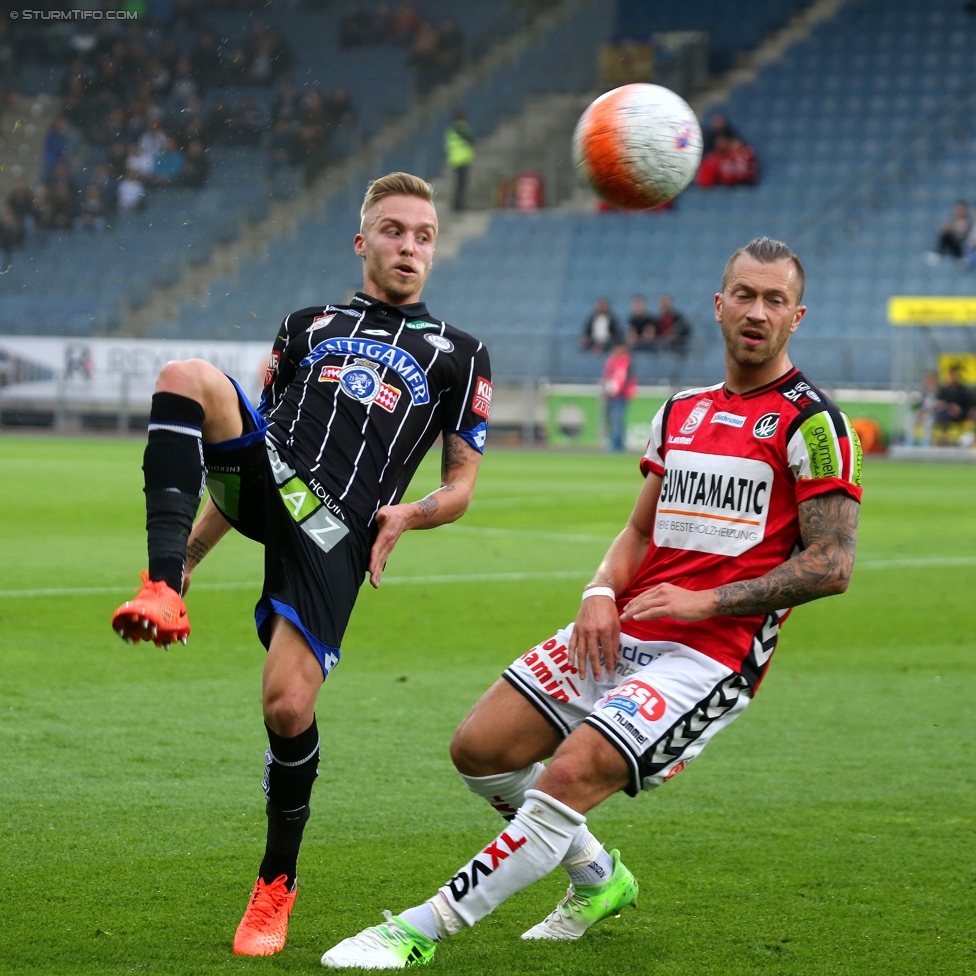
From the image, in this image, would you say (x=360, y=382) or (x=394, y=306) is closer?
(x=360, y=382)

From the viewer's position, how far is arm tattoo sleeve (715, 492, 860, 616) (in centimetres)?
353

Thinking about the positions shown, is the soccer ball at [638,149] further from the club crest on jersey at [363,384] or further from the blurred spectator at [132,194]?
the blurred spectator at [132,194]

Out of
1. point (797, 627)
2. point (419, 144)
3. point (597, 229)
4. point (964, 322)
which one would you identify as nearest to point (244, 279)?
point (419, 144)

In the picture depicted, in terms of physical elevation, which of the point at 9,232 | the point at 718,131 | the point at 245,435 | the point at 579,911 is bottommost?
the point at 579,911

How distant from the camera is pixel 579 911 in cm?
379

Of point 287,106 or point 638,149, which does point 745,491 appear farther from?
point 287,106

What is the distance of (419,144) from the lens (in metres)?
34.0

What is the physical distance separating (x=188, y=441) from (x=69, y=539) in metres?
9.22

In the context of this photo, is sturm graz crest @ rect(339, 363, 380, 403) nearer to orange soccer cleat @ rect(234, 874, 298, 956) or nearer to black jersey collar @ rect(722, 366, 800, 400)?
black jersey collar @ rect(722, 366, 800, 400)

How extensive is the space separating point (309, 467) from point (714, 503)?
109 centimetres

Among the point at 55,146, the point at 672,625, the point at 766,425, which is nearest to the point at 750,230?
the point at 55,146

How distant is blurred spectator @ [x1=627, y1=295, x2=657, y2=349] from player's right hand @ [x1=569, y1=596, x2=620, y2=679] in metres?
23.8

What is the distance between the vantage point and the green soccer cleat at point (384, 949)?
3.37 m

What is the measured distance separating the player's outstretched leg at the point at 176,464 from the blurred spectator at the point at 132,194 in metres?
26.4
